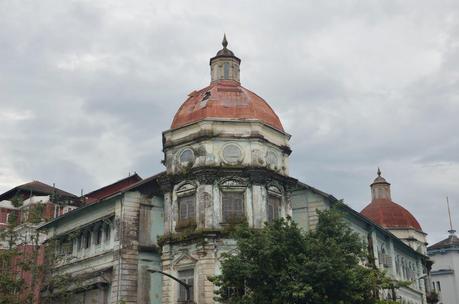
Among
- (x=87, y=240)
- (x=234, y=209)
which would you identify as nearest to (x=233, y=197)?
(x=234, y=209)

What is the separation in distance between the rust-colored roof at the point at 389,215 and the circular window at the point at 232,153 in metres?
30.7

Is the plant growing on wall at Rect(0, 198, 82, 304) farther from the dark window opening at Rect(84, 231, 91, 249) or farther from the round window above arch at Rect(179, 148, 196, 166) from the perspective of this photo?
the round window above arch at Rect(179, 148, 196, 166)

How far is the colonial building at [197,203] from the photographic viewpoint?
3369 centimetres

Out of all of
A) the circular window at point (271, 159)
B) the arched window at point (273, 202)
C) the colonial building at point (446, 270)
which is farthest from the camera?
the colonial building at point (446, 270)

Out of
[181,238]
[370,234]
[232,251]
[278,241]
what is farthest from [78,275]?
[370,234]

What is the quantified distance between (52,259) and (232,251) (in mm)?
9775

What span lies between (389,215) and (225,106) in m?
31.9

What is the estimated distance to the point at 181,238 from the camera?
3384cm

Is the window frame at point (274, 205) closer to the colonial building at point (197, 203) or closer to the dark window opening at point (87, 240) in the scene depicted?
the colonial building at point (197, 203)

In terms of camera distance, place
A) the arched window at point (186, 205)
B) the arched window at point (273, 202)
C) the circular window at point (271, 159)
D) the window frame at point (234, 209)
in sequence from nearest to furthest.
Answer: the window frame at point (234, 209), the arched window at point (186, 205), the arched window at point (273, 202), the circular window at point (271, 159)

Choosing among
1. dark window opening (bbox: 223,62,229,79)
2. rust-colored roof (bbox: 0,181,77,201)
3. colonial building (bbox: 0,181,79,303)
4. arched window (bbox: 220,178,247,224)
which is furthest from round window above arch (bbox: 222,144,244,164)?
rust-colored roof (bbox: 0,181,77,201)

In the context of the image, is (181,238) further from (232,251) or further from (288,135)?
(288,135)

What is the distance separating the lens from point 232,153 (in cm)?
3512

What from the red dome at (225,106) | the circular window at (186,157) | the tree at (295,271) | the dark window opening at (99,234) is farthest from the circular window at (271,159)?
the dark window opening at (99,234)
